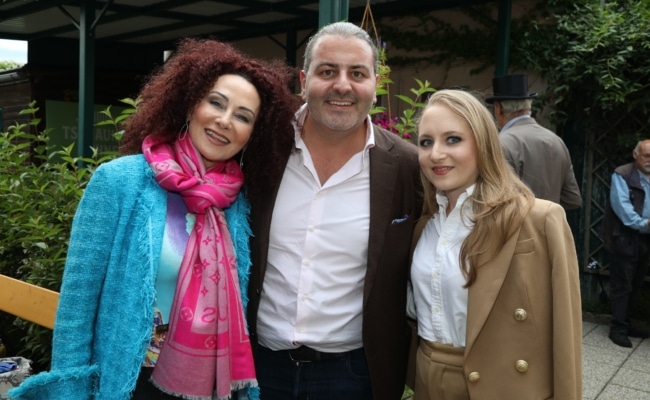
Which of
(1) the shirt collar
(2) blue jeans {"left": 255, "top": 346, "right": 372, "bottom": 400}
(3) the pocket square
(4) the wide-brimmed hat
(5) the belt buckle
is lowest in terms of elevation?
(2) blue jeans {"left": 255, "top": 346, "right": 372, "bottom": 400}

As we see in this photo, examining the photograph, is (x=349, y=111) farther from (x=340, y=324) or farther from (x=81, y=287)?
(x=81, y=287)

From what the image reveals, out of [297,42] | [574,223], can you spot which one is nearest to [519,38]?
[574,223]

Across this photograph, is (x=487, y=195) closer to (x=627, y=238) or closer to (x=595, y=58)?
(x=627, y=238)

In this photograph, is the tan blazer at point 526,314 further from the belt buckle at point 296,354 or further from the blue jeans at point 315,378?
the belt buckle at point 296,354

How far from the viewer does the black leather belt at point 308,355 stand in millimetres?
2320

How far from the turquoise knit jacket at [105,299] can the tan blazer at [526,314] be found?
1.04 meters

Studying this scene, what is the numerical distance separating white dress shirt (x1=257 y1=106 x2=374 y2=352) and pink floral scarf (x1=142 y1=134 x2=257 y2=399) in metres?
0.26

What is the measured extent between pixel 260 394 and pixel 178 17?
883cm

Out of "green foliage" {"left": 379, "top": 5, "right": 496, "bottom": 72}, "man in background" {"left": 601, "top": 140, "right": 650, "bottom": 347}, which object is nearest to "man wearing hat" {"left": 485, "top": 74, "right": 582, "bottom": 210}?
"man in background" {"left": 601, "top": 140, "right": 650, "bottom": 347}

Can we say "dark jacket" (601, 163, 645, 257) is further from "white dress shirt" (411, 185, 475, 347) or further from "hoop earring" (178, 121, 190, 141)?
"hoop earring" (178, 121, 190, 141)

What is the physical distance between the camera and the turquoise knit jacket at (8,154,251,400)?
1896 mm

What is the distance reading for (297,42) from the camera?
1076 centimetres

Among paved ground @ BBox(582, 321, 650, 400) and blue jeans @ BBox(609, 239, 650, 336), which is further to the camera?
blue jeans @ BBox(609, 239, 650, 336)

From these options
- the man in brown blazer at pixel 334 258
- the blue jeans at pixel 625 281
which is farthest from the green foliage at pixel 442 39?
the man in brown blazer at pixel 334 258
